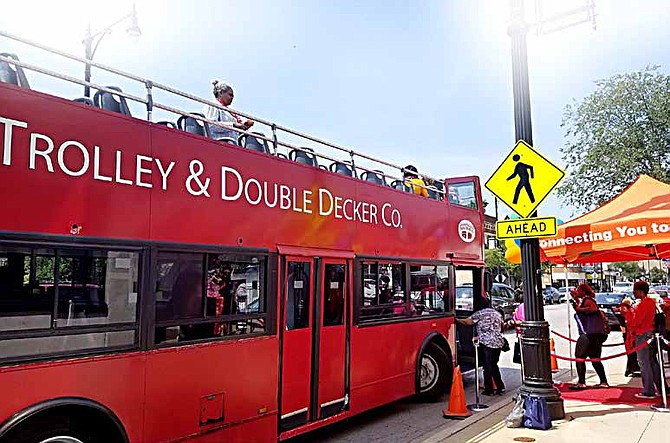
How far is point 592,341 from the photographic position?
376 inches

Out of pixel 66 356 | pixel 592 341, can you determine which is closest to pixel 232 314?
Result: pixel 66 356

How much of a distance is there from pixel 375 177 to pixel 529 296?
2.81m

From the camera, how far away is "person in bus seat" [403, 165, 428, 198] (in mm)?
9332

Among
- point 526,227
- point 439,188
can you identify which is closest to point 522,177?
point 526,227

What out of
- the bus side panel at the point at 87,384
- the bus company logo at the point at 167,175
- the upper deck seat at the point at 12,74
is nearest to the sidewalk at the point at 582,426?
the bus company logo at the point at 167,175

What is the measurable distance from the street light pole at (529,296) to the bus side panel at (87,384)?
4.92 meters

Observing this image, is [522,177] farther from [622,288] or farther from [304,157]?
[622,288]

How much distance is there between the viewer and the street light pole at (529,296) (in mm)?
7270

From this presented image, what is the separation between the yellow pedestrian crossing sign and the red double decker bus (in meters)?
1.72

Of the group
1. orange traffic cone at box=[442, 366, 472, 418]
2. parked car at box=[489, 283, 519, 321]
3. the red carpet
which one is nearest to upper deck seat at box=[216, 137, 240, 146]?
orange traffic cone at box=[442, 366, 472, 418]

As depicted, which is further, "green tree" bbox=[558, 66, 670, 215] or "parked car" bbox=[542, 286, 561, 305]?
"parked car" bbox=[542, 286, 561, 305]

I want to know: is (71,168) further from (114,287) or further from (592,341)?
(592,341)

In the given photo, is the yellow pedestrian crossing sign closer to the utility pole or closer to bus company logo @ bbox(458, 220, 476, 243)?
the utility pole

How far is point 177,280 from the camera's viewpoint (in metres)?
5.11
